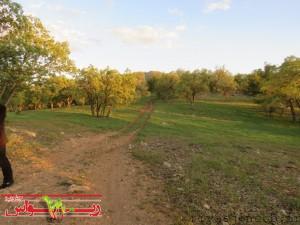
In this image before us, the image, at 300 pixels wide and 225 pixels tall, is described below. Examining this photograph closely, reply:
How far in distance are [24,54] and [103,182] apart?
12.0 meters

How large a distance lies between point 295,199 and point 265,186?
1443 mm

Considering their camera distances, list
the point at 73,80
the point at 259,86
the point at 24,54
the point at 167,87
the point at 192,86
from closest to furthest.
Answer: the point at 24,54 → the point at 73,80 → the point at 192,86 → the point at 259,86 → the point at 167,87

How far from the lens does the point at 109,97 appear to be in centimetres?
4084

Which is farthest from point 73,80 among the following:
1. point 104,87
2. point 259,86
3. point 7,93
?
point 259,86

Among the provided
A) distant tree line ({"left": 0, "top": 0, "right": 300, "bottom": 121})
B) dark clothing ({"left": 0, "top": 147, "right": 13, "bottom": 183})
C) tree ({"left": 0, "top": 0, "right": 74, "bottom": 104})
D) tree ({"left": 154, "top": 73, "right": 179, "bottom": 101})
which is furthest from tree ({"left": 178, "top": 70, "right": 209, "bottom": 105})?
dark clothing ({"left": 0, "top": 147, "right": 13, "bottom": 183})

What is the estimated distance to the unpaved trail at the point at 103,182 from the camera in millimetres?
7795

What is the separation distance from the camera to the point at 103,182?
422 inches

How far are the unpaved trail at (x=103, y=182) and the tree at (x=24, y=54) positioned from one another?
6.34m

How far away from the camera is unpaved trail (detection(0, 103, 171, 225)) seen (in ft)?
25.6

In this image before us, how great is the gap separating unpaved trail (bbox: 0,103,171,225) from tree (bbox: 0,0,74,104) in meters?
6.34

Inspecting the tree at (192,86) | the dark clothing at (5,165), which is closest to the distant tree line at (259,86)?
the tree at (192,86)

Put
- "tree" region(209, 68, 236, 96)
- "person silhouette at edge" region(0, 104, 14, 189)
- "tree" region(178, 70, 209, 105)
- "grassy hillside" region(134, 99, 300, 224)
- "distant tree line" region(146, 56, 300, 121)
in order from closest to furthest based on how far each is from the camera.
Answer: "person silhouette at edge" region(0, 104, 14, 189), "grassy hillside" region(134, 99, 300, 224), "distant tree line" region(146, 56, 300, 121), "tree" region(178, 70, 209, 105), "tree" region(209, 68, 236, 96)

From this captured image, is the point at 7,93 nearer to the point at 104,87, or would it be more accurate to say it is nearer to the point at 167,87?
the point at 104,87

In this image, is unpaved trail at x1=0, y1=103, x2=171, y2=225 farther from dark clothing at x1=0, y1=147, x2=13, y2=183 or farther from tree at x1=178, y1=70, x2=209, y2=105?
tree at x1=178, y1=70, x2=209, y2=105
